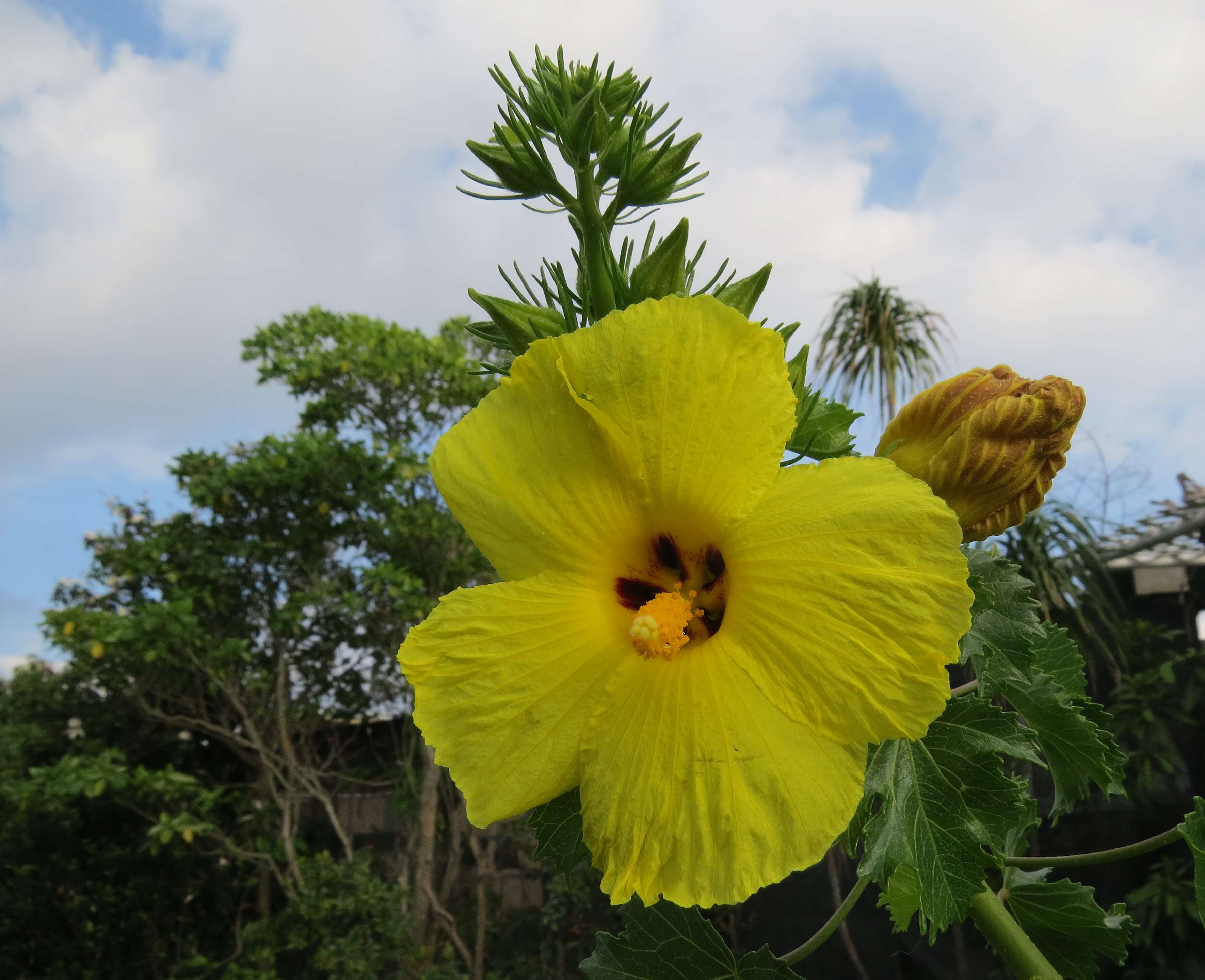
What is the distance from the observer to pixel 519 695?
0.65 meters

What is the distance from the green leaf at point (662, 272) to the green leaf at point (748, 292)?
0.04 m

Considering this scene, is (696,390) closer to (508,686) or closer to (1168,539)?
(508,686)

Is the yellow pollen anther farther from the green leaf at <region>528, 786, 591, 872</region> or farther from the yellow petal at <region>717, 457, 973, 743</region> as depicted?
the green leaf at <region>528, 786, 591, 872</region>

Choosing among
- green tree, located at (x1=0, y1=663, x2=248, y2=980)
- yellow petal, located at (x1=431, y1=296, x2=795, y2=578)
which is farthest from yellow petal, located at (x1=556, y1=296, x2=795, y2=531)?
green tree, located at (x1=0, y1=663, x2=248, y2=980)

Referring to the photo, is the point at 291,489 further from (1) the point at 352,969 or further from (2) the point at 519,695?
(2) the point at 519,695

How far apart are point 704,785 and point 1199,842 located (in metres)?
0.59

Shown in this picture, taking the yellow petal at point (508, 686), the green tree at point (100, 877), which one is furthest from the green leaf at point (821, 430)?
the green tree at point (100, 877)

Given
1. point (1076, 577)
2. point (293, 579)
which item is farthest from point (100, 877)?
point (1076, 577)

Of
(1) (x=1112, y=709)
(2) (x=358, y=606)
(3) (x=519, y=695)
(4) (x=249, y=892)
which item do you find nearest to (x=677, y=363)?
(3) (x=519, y=695)

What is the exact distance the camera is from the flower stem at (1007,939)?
2.73 ft

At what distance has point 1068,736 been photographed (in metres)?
0.92

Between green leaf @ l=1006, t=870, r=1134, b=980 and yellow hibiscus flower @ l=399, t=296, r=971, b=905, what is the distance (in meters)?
0.65

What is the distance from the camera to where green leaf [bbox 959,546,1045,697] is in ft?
2.58

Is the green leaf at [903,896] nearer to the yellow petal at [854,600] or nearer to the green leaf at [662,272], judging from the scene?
the yellow petal at [854,600]
